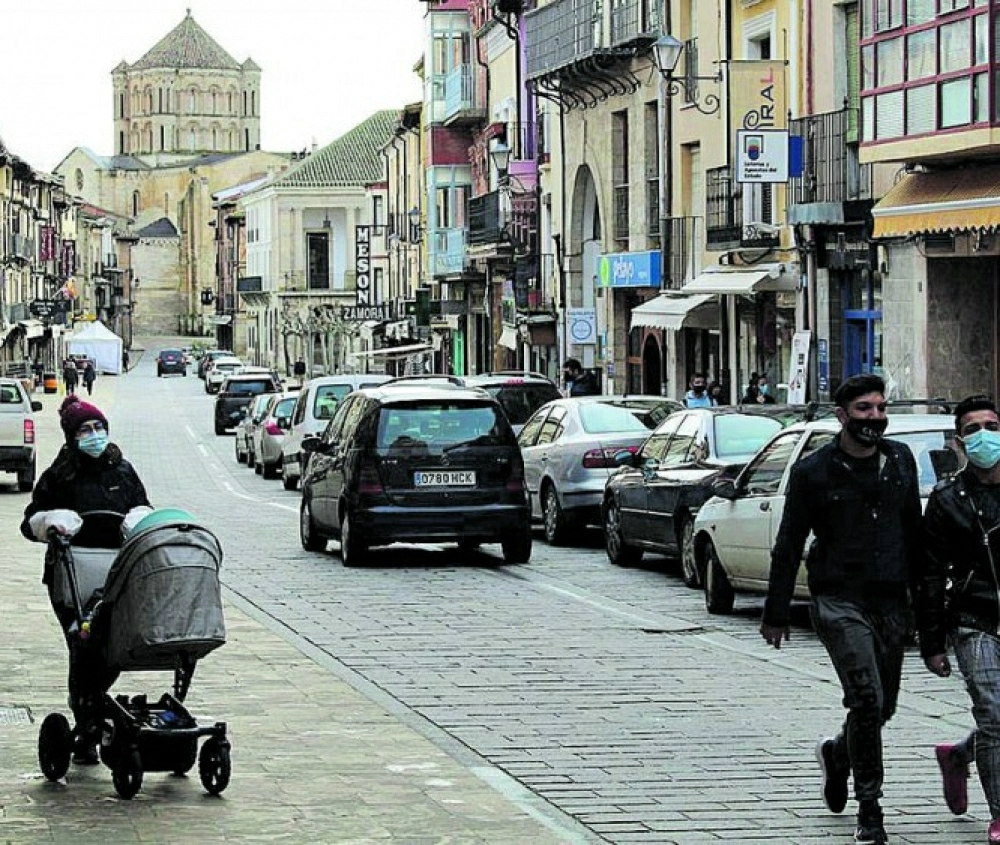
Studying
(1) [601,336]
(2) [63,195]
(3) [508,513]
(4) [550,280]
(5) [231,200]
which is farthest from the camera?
(5) [231,200]

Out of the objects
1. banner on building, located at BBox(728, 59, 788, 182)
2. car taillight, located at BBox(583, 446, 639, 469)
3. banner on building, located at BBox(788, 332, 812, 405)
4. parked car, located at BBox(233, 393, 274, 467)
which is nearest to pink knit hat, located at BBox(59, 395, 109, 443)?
car taillight, located at BBox(583, 446, 639, 469)

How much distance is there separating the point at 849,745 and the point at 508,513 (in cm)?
1281

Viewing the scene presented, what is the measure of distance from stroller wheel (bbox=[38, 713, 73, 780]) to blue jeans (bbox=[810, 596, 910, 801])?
3181 millimetres

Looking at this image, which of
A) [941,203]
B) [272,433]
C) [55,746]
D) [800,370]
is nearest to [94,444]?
[55,746]

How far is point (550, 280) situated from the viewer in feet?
169

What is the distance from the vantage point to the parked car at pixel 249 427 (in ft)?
147

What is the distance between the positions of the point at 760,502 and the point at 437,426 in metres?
5.42

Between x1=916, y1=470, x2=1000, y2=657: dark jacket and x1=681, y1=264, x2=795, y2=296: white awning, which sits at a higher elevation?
x1=681, y1=264, x2=795, y2=296: white awning

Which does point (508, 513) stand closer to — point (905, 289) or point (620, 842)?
point (905, 289)

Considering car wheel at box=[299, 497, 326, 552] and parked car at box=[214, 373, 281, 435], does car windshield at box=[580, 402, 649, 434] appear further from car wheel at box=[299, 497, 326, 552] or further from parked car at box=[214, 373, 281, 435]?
parked car at box=[214, 373, 281, 435]

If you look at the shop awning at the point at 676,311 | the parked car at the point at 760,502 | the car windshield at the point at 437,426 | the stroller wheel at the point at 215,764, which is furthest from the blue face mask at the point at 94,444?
the shop awning at the point at 676,311

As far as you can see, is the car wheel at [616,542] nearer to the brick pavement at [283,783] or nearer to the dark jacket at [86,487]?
the brick pavement at [283,783]

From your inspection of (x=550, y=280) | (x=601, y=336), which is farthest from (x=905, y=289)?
(x=550, y=280)

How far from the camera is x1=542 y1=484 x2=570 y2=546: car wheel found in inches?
934
